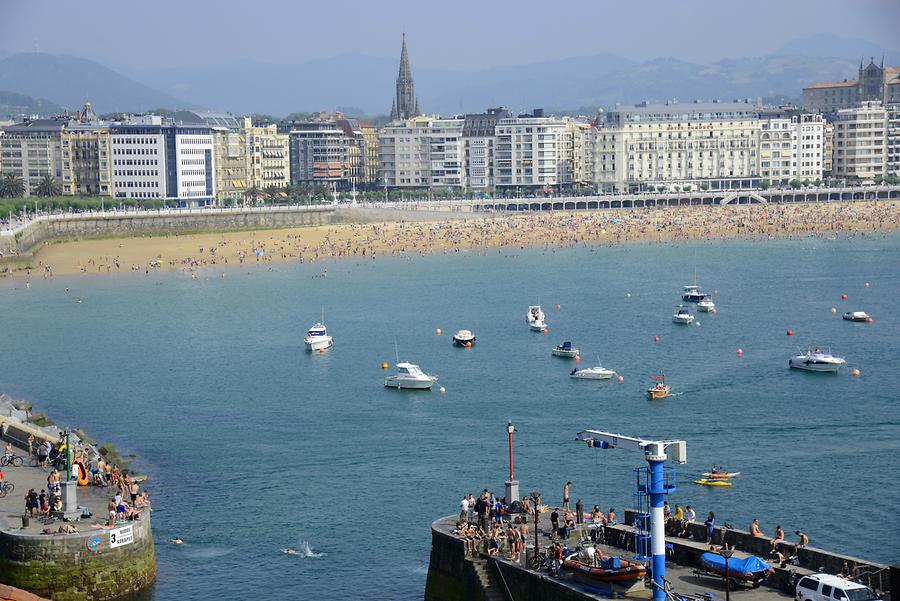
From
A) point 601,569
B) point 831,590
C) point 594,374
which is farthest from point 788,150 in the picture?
point 831,590

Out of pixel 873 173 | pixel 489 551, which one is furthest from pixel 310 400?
pixel 873 173

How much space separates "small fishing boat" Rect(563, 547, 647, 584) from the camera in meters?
A: 22.4

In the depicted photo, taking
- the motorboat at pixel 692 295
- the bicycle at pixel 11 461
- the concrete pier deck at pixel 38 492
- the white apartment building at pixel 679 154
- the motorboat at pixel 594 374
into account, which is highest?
the white apartment building at pixel 679 154

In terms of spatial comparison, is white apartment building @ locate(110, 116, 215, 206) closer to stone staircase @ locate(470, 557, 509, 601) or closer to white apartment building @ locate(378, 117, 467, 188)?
white apartment building @ locate(378, 117, 467, 188)

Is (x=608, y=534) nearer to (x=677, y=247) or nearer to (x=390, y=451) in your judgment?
(x=390, y=451)

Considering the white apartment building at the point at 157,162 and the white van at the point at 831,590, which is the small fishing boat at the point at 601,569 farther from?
the white apartment building at the point at 157,162

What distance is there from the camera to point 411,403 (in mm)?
47000

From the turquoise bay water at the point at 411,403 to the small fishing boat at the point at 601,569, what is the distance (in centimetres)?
561

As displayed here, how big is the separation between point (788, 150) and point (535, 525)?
141583mm

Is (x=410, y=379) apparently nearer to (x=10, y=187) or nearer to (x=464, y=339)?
(x=464, y=339)

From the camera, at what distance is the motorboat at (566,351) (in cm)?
5547

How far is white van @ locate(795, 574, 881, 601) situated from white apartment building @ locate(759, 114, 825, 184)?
142 m

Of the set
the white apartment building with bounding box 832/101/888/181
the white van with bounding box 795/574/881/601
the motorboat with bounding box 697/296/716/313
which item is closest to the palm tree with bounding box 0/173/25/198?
the motorboat with bounding box 697/296/716/313

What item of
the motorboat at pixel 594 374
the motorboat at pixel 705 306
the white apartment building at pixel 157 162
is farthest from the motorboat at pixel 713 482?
the white apartment building at pixel 157 162
